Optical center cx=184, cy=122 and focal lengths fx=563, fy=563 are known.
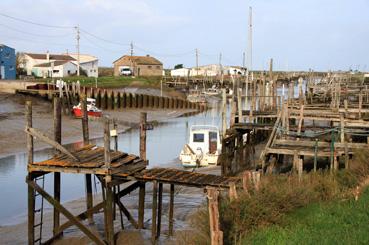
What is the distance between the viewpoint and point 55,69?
85.5 meters

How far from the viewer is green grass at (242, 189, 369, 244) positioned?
31.5 feet

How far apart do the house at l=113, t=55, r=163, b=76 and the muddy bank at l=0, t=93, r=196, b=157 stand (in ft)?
162

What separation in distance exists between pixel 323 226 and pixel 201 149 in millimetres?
16410

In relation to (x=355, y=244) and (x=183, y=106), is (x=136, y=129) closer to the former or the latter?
(x=183, y=106)

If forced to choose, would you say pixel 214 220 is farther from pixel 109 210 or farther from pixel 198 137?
pixel 198 137

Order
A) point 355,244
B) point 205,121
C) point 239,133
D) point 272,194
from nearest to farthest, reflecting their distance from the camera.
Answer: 1. point 355,244
2. point 272,194
3. point 239,133
4. point 205,121

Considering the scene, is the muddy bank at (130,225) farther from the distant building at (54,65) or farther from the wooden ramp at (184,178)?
the distant building at (54,65)

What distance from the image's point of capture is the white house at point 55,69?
85812mm

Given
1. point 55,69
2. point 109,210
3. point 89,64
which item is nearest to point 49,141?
point 109,210

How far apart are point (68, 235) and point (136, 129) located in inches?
1180

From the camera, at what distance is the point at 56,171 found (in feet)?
43.7

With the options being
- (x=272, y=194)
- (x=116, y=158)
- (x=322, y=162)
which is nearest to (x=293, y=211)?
(x=272, y=194)

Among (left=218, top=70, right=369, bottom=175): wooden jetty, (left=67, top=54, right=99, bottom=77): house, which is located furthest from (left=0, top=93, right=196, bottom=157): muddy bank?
(left=67, top=54, right=99, bottom=77): house

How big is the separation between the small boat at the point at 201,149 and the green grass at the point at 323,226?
13696 mm
